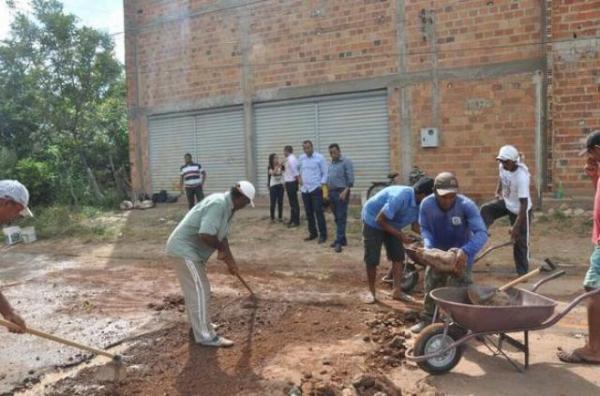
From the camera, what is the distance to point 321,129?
43.7ft

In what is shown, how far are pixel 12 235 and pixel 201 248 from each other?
9428 millimetres

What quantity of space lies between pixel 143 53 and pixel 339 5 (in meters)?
6.75

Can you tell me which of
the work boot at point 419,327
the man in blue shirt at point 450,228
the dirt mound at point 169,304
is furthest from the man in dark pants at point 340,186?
the man in blue shirt at point 450,228

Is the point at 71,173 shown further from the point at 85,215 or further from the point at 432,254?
the point at 432,254

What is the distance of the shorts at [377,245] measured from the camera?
6.44 m

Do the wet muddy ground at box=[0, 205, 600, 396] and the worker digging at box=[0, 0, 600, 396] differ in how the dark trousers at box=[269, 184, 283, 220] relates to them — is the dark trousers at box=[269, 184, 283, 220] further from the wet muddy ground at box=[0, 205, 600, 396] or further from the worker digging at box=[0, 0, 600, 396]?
the wet muddy ground at box=[0, 205, 600, 396]

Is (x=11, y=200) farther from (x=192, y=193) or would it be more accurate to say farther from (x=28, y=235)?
(x=28, y=235)

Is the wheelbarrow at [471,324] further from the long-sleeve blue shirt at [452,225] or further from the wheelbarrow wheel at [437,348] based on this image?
the long-sleeve blue shirt at [452,225]

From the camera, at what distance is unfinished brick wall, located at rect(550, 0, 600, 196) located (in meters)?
9.67

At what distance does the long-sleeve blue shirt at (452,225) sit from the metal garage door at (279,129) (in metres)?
8.53

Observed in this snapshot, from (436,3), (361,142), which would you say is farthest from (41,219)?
(436,3)

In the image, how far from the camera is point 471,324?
418cm

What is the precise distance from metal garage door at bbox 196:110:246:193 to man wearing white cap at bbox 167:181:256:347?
944 centimetres

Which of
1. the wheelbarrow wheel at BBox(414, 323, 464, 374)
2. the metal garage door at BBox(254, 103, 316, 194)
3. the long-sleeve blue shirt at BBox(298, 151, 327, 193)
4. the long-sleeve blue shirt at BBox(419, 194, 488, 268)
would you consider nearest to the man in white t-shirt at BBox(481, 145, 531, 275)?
the long-sleeve blue shirt at BBox(419, 194, 488, 268)
